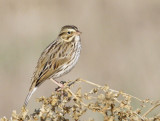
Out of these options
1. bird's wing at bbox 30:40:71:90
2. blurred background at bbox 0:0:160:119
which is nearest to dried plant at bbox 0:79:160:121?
bird's wing at bbox 30:40:71:90

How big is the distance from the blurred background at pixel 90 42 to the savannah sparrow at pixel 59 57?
3.97m

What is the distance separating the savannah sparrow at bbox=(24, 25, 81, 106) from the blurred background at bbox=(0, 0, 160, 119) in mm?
3974

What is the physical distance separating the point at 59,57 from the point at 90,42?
349 inches

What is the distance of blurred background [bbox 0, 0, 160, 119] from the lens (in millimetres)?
13945

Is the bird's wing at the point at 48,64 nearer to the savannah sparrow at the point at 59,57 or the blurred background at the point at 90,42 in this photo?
the savannah sparrow at the point at 59,57

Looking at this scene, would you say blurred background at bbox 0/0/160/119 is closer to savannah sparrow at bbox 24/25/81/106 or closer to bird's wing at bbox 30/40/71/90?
savannah sparrow at bbox 24/25/81/106

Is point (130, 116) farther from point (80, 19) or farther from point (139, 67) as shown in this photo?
point (80, 19)

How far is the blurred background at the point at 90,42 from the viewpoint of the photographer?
13.9 meters

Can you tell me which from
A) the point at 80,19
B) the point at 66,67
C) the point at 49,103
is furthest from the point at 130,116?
the point at 80,19

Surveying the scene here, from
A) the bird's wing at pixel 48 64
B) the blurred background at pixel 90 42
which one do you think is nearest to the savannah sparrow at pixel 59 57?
the bird's wing at pixel 48 64

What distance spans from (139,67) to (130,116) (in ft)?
34.0

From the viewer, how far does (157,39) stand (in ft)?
53.9

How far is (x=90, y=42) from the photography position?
1680cm

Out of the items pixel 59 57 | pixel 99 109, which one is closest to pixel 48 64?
pixel 59 57
